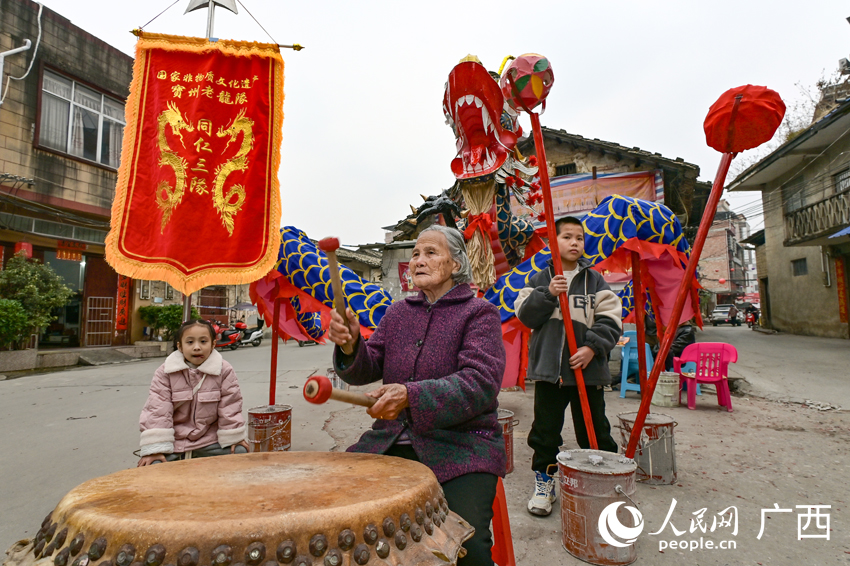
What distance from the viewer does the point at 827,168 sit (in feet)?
35.7

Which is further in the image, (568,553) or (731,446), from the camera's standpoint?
(731,446)

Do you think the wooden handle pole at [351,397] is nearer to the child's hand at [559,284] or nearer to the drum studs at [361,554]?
the drum studs at [361,554]

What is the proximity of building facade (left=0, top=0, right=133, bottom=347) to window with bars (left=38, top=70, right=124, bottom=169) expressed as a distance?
21mm

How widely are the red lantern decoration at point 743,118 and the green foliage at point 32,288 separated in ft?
37.4

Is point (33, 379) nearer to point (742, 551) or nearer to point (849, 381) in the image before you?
point (742, 551)

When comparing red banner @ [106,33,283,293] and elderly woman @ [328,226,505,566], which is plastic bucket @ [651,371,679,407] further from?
red banner @ [106,33,283,293]

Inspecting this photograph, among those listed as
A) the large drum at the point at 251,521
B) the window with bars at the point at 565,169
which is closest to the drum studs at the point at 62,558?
the large drum at the point at 251,521

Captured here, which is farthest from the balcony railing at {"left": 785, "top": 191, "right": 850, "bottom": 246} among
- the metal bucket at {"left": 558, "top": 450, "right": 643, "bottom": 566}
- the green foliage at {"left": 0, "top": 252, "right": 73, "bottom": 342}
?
the green foliage at {"left": 0, "top": 252, "right": 73, "bottom": 342}

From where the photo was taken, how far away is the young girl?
230cm

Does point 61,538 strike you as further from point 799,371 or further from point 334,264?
point 799,371

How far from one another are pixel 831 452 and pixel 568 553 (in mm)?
2817

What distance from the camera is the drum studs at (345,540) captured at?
804 millimetres

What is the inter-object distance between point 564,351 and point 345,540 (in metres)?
1.78

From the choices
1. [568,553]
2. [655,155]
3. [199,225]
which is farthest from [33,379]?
[655,155]
